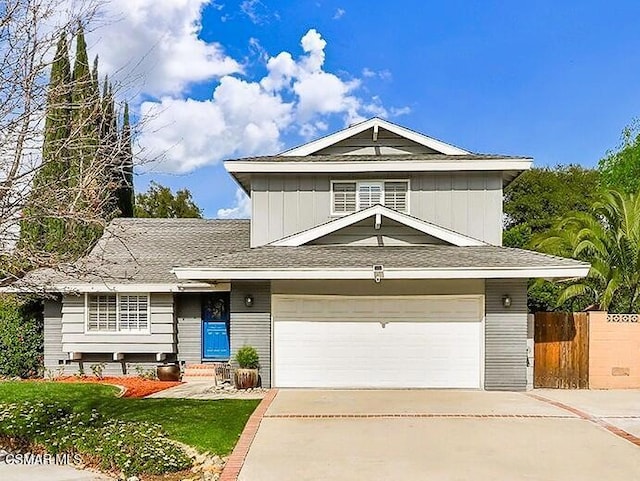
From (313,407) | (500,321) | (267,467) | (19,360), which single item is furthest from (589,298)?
(19,360)

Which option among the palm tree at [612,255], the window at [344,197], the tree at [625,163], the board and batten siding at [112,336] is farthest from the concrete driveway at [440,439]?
the tree at [625,163]

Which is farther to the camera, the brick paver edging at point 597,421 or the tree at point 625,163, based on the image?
the tree at point 625,163

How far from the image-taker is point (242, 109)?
52.0ft

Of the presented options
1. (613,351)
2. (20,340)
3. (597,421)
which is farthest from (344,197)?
(20,340)

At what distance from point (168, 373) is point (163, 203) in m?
25.2

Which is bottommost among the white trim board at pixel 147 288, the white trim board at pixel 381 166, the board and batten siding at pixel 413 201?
the white trim board at pixel 147 288

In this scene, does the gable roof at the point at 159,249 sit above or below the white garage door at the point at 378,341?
above

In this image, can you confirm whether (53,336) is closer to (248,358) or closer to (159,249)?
(159,249)

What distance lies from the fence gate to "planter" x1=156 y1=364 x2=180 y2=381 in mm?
8698

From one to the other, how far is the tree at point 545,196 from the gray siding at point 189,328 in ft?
90.1

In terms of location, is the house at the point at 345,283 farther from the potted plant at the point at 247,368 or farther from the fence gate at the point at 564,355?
the fence gate at the point at 564,355

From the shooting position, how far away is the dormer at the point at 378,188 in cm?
1595

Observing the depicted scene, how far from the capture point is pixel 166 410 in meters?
10.9

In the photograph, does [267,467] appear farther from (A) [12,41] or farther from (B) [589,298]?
(B) [589,298]
